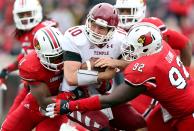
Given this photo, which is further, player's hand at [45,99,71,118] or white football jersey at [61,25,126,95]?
white football jersey at [61,25,126,95]

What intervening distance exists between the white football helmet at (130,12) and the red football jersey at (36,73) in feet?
2.99

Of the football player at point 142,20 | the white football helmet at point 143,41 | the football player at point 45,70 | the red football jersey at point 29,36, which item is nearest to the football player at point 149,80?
the white football helmet at point 143,41

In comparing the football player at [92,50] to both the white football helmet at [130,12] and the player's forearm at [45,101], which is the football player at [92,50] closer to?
the player's forearm at [45,101]

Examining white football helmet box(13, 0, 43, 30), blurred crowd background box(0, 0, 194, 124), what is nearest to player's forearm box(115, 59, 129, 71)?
white football helmet box(13, 0, 43, 30)

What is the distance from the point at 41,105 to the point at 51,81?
0.69 feet

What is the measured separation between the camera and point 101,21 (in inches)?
237

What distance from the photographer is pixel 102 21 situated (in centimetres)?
601

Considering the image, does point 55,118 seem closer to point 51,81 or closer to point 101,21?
point 51,81

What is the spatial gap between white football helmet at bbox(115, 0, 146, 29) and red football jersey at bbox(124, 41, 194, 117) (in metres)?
1.02

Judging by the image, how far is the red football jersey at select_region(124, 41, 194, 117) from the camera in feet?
18.7

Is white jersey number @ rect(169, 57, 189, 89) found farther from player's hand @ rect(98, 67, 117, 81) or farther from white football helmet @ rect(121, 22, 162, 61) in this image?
player's hand @ rect(98, 67, 117, 81)

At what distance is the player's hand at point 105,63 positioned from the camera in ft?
19.8

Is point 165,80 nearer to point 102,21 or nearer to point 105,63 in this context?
point 105,63

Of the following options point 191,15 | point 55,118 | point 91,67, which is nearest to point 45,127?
point 55,118
